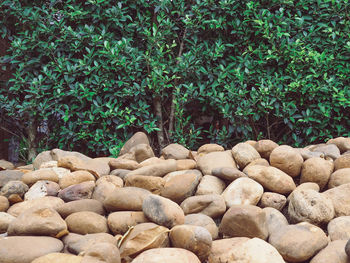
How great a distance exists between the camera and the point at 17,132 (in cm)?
539

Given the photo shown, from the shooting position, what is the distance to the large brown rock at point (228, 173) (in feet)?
9.68

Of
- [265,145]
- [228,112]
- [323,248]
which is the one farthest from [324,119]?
[323,248]

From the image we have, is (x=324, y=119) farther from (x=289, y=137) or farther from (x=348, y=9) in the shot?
(x=348, y=9)

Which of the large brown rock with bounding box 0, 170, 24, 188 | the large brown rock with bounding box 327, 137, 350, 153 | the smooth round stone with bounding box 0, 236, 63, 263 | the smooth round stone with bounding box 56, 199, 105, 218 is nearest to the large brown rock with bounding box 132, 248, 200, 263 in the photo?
the smooth round stone with bounding box 0, 236, 63, 263

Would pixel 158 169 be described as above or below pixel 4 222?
above

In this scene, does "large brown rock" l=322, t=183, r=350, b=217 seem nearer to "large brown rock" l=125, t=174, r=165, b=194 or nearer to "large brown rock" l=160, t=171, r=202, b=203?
"large brown rock" l=160, t=171, r=202, b=203

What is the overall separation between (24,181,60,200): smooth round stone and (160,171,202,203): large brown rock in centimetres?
92

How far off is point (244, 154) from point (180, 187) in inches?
30.3

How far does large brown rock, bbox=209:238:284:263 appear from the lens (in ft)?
6.48

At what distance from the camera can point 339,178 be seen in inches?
118

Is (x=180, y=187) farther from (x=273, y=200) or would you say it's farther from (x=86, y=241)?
(x=86, y=241)

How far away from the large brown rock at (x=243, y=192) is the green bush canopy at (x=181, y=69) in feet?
5.66

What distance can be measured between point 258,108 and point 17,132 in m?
3.49

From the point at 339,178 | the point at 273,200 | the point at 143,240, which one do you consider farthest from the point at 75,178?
the point at 339,178
